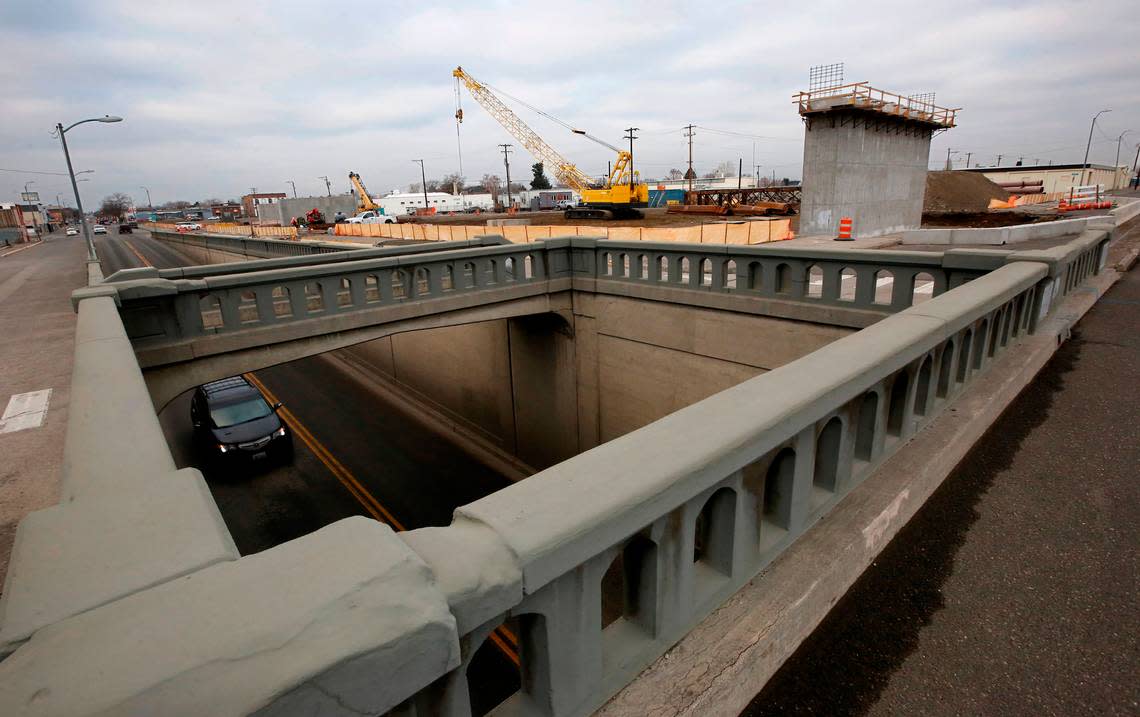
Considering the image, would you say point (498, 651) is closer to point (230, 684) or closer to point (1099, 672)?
point (1099, 672)

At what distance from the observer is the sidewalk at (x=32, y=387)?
468 centimetres

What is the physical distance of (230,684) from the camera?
114 cm

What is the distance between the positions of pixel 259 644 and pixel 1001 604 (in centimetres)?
325

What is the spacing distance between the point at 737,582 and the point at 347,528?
5.61ft

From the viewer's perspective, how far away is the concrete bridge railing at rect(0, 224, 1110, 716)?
118 cm

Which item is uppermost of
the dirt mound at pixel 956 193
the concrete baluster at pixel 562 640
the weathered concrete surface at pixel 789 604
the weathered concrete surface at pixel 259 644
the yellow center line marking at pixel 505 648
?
the dirt mound at pixel 956 193

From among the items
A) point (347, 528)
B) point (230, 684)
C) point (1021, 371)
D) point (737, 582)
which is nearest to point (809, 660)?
point (737, 582)

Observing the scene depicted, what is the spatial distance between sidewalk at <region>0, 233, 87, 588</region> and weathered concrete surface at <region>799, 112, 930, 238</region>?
26327 millimetres

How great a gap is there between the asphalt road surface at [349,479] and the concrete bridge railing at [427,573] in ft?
23.9

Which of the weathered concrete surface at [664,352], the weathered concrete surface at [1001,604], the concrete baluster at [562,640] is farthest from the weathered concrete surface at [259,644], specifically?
the weathered concrete surface at [664,352]

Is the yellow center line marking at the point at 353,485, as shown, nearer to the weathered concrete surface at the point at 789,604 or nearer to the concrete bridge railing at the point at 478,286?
the concrete bridge railing at the point at 478,286

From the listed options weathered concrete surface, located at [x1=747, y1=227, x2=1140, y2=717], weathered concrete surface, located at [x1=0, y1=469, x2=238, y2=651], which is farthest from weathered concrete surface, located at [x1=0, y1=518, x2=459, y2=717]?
weathered concrete surface, located at [x1=747, y1=227, x2=1140, y2=717]

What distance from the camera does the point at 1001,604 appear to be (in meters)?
2.82

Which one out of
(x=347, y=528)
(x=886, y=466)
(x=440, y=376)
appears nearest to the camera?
(x=347, y=528)
